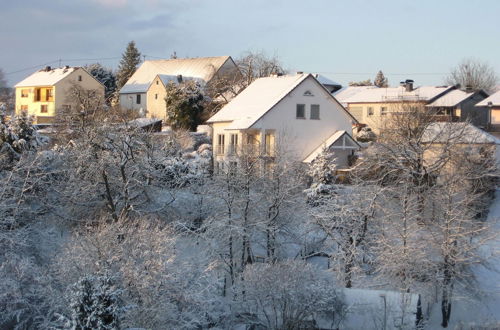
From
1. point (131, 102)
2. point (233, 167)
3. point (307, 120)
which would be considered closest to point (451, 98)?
point (307, 120)

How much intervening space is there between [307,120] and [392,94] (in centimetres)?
1830

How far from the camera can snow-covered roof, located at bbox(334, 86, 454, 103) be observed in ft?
182

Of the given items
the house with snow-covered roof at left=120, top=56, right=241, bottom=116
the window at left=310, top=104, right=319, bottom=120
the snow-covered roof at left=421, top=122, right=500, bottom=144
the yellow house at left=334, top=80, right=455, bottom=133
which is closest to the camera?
the snow-covered roof at left=421, top=122, right=500, bottom=144

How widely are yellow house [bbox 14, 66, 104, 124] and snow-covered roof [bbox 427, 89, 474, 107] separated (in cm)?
3086

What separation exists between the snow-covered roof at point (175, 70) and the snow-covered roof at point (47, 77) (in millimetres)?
5521

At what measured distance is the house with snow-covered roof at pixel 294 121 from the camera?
134 feet

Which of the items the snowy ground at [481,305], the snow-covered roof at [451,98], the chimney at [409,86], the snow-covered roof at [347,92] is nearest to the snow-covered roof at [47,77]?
the snow-covered roof at [347,92]

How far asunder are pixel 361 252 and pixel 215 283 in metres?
7.52

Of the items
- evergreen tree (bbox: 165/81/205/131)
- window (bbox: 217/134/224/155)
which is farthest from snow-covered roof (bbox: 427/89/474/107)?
window (bbox: 217/134/224/155)

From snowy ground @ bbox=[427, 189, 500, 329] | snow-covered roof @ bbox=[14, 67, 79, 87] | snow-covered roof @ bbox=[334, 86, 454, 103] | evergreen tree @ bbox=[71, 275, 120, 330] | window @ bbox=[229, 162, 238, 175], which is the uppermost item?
snow-covered roof @ bbox=[14, 67, 79, 87]

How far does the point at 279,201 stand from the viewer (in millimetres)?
28219

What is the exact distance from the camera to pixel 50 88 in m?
65.2

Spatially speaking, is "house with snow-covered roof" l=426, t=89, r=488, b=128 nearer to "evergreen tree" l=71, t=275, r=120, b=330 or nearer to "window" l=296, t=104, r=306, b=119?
"window" l=296, t=104, r=306, b=119

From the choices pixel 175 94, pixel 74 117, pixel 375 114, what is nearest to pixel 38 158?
pixel 74 117
